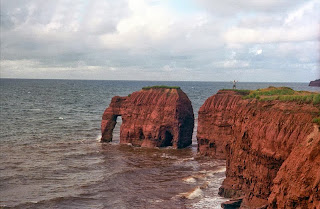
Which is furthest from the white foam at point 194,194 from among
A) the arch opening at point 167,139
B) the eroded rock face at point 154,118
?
the arch opening at point 167,139

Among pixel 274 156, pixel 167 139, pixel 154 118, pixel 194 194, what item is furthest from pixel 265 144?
pixel 167 139

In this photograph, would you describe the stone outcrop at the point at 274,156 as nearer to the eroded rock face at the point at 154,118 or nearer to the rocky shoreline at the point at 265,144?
the rocky shoreline at the point at 265,144

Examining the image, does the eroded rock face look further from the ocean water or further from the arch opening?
the ocean water

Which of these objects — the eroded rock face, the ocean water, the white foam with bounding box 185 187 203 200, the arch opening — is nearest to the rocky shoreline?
the eroded rock face

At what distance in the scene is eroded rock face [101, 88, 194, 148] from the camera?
48.8 metres

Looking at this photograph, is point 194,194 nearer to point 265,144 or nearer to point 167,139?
point 265,144

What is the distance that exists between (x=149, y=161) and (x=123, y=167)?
3.53 metres

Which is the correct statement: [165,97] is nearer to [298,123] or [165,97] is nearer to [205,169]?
[205,169]

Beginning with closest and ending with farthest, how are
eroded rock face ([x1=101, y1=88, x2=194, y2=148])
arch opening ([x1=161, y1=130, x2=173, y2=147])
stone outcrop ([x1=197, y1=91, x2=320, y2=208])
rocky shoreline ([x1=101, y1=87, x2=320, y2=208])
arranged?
stone outcrop ([x1=197, y1=91, x2=320, y2=208]), rocky shoreline ([x1=101, y1=87, x2=320, y2=208]), eroded rock face ([x1=101, y1=88, x2=194, y2=148]), arch opening ([x1=161, y1=130, x2=173, y2=147])

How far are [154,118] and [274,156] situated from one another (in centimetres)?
3050

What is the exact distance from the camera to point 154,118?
1950 inches

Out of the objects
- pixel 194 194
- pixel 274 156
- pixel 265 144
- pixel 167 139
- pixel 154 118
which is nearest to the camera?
pixel 274 156

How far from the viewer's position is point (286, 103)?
854 inches

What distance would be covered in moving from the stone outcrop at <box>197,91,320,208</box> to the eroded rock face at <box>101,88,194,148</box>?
70.3 ft
